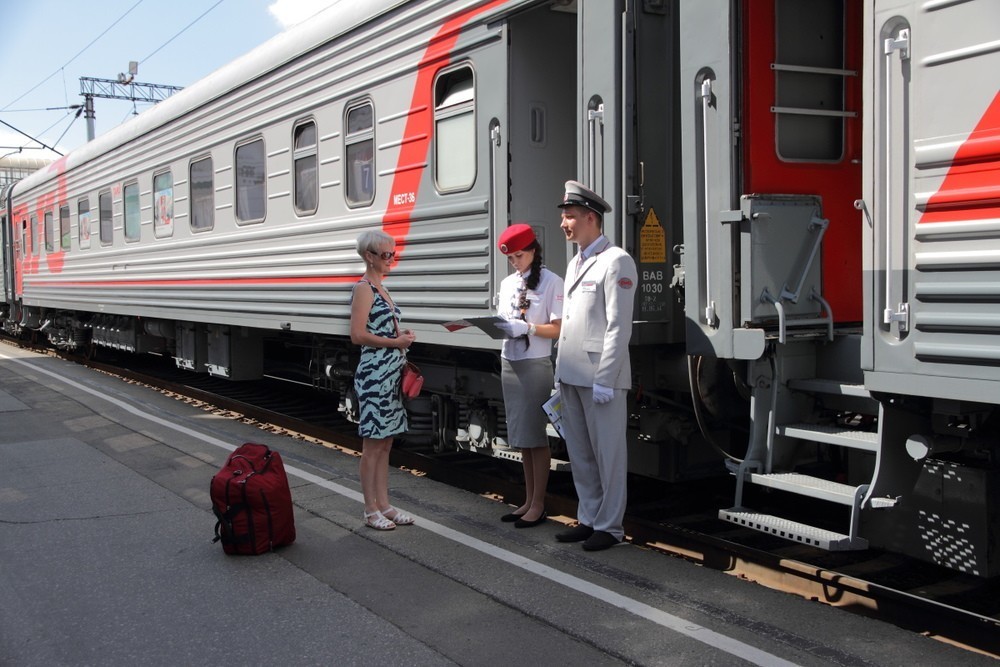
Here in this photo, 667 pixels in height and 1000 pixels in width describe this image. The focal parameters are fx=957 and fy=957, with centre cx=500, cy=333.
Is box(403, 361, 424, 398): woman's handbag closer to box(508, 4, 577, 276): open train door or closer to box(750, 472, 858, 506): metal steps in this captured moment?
box(508, 4, 577, 276): open train door

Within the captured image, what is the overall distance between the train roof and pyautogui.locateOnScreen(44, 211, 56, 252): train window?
13.1ft

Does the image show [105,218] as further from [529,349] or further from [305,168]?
[529,349]

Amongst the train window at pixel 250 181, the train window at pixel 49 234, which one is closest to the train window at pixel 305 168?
the train window at pixel 250 181

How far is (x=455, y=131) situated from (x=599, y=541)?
9.47 ft

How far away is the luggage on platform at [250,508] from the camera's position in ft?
16.7

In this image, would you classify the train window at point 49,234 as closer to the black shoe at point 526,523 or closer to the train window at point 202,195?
the train window at point 202,195

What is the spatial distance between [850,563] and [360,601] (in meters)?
2.48

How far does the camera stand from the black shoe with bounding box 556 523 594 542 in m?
5.25

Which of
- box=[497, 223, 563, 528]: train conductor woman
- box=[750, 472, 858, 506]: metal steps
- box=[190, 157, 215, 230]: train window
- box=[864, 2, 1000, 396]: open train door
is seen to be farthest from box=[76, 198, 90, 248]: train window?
box=[864, 2, 1000, 396]: open train door

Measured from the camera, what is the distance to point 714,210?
186 inches

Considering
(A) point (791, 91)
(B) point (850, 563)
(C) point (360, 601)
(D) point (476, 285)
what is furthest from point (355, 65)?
(B) point (850, 563)

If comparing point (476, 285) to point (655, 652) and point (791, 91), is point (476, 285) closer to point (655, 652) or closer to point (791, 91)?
point (791, 91)

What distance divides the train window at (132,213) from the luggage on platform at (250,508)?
8.09 meters

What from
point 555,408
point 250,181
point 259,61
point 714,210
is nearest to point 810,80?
point 714,210
